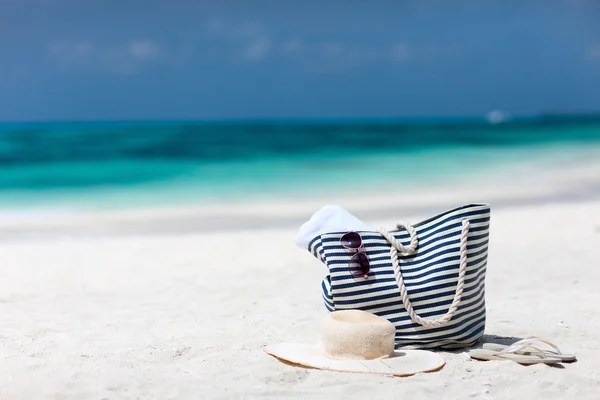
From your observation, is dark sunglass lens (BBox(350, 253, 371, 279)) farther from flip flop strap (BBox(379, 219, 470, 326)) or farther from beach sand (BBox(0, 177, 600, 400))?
beach sand (BBox(0, 177, 600, 400))

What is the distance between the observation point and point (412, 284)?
3.57 m

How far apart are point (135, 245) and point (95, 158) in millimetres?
16721

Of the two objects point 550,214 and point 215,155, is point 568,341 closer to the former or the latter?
point 550,214

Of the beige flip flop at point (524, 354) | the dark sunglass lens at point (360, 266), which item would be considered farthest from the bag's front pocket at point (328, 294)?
the beige flip flop at point (524, 354)

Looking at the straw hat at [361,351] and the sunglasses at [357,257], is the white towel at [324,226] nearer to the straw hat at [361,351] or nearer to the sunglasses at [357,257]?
the sunglasses at [357,257]

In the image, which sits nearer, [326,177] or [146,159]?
[326,177]

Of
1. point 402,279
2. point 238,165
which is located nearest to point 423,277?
point 402,279

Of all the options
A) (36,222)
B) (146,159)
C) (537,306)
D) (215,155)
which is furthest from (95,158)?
(537,306)

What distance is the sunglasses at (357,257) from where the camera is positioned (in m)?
3.60

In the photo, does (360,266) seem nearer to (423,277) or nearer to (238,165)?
(423,277)

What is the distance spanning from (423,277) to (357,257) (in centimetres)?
32

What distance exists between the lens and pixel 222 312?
15.6 feet

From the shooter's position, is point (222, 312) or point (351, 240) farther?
point (222, 312)

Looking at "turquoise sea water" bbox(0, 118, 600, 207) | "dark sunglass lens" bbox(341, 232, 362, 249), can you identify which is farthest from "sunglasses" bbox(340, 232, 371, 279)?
"turquoise sea water" bbox(0, 118, 600, 207)
